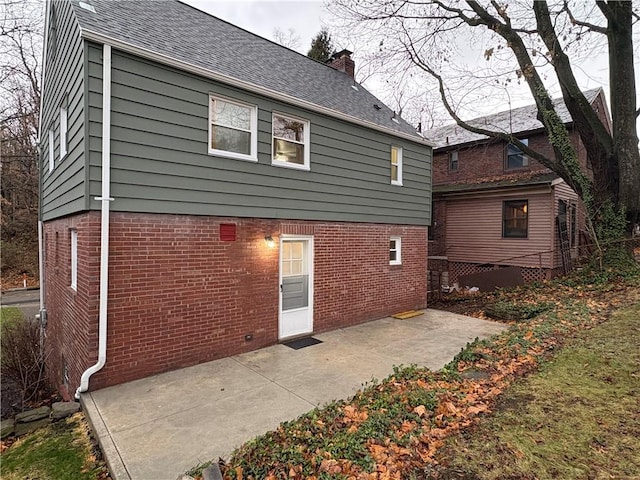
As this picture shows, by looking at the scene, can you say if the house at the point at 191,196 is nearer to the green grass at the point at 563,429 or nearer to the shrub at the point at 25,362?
the shrub at the point at 25,362

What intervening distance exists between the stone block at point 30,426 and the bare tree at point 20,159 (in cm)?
1844

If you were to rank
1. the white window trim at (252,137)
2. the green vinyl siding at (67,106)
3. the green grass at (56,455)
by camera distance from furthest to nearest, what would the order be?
the white window trim at (252,137) → the green vinyl siding at (67,106) → the green grass at (56,455)

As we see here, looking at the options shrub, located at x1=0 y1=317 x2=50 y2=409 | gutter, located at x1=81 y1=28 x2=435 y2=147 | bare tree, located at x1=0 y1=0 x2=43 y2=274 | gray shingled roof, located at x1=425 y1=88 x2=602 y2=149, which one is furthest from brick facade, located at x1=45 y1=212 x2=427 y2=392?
bare tree, located at x1=0 y1=0 x2=43 y2=274

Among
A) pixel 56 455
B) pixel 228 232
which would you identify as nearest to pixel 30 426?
pixel 56 455

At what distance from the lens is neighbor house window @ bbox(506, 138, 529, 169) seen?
15.8 meters

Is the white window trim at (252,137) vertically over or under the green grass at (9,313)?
over

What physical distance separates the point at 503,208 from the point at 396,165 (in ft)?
23.5

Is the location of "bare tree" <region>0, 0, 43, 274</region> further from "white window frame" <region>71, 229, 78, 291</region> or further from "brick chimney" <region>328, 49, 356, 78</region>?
"white window frame" <region>71, 229, 78, 291</region>

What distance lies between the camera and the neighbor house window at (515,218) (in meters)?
13.8

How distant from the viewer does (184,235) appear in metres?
5.68

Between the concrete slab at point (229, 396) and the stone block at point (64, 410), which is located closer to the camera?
the concrete slab at point (229, 396)

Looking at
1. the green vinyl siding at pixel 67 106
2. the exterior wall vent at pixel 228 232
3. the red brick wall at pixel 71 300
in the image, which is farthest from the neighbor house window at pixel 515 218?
the green vinyl siding at pixel 67 106

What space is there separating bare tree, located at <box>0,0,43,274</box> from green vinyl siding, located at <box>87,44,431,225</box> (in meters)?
17.1

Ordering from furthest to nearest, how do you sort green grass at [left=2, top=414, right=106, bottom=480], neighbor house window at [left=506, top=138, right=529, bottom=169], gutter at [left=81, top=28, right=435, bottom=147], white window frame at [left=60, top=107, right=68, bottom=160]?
neighbor house window at [left=506, top=138, right=529, bottom=169] < white window frame at [left=60, top=107, right=68, bottom=160] < gutter at [left=81, top=28, right=435, bottom=147] < green grass at [left=2, top=414, right=106, bottom=480]
